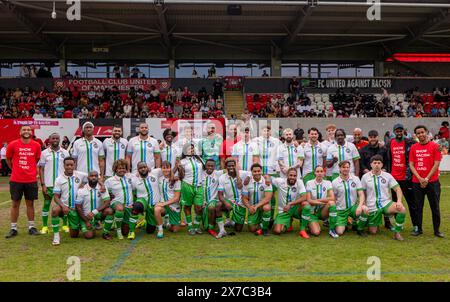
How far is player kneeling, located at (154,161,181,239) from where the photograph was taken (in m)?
7.61

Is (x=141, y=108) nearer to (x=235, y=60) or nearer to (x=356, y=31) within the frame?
(x=235, y=60)

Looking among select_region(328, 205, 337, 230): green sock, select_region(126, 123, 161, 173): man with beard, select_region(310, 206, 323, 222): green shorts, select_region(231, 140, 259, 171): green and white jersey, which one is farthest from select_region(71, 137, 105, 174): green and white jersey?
select_region(328, 205, 337, 230): green sock

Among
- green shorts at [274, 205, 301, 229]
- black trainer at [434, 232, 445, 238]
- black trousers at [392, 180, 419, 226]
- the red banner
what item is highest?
the red banner

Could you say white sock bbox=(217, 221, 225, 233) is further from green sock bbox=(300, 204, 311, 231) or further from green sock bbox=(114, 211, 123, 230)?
green sock bbox=(114, 211, 123, 230)

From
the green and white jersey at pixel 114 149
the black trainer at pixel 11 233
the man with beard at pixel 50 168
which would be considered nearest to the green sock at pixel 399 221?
the green and white jersey at pixel 114 149

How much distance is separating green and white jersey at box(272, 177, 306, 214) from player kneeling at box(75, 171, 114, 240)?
270 cm

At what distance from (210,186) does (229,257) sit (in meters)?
1.94

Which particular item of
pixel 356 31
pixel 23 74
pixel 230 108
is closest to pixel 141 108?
pixel 230 108

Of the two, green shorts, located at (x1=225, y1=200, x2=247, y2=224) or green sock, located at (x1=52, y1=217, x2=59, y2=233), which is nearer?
green sock, located at (x1=52, y1=217, x2=59, y2=233)

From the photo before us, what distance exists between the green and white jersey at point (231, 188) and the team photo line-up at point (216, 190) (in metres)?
0.02

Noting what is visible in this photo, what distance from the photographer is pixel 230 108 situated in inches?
1054

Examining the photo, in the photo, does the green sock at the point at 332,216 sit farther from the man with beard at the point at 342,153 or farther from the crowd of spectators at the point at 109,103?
the crowd of spectators at the point at 109,103

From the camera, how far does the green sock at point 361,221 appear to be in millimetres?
7418
